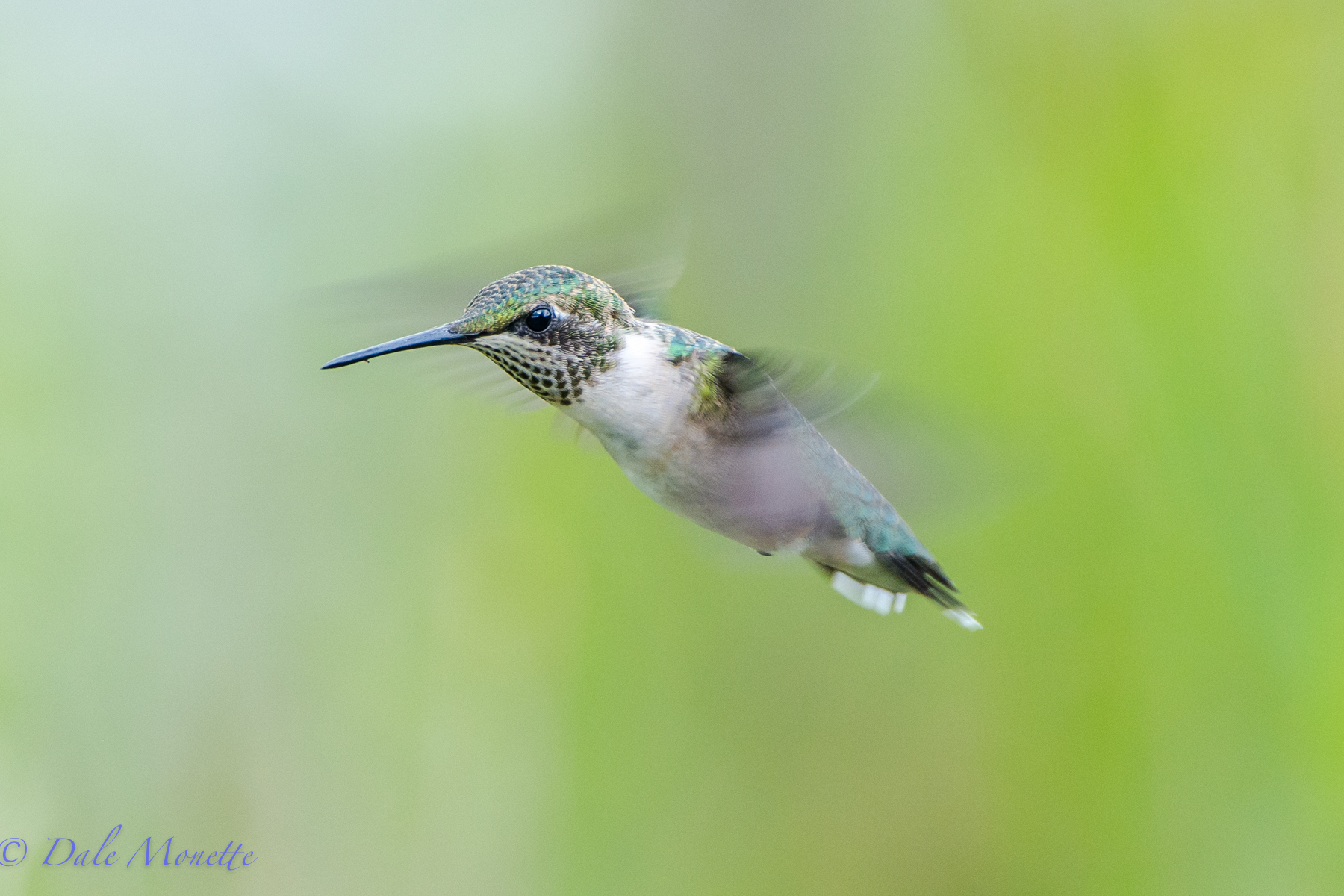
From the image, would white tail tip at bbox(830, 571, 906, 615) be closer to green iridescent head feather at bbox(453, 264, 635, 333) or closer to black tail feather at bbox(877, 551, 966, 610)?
black tail feather at bbox(877, 551, 966, 610)

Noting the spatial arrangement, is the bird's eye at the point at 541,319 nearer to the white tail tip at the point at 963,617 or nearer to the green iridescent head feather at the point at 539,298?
the green iridescent head feather at the point at 539,298

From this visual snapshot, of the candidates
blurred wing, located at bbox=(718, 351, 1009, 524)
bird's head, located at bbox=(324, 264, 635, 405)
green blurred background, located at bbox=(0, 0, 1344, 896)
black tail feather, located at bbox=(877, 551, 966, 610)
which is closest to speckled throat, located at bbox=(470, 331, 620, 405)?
bird's head, located at bbox=(324, 264, 635, 405)

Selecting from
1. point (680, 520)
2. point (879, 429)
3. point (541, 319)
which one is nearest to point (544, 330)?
point (541, 319)

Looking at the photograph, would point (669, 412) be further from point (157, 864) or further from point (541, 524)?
point (157, 864)

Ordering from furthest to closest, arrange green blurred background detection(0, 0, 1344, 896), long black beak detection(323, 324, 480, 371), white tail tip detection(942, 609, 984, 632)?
1. green blurred background detection(0, 0, 1344, 896)
2. white tail tip detection(942, 609, 984, 632)
3. long black beak detection(323, 324, 480, 371)

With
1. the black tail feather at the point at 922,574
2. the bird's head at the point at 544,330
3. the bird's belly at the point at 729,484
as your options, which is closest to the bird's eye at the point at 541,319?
the bird's head at the point at 544,330

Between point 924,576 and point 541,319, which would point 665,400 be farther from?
point 924,576

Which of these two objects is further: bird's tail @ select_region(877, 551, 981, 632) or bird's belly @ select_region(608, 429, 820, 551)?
bird's tail @ select_region(877, 551, 981, 632)
